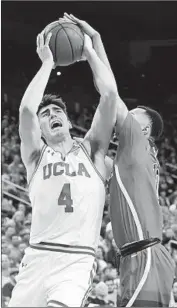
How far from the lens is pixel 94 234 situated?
11.2ft

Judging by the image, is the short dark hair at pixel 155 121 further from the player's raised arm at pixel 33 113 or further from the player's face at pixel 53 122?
the player's raised arm at pixel 33 113

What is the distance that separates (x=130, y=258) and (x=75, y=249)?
30cm

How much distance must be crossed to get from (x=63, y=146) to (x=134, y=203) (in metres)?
0.54

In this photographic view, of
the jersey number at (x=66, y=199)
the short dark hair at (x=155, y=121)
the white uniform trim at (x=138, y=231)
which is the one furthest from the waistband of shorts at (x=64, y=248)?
the short dark hair at (x=155, y=121)

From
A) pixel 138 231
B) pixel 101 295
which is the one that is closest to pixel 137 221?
pixel 138 231

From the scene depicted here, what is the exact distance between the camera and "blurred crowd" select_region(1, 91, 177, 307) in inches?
258

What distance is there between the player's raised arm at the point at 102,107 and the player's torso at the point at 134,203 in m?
0.15

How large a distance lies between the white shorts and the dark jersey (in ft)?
0.90

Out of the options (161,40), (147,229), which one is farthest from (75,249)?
(161,40)

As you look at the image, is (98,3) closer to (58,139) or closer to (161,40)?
(161,40)

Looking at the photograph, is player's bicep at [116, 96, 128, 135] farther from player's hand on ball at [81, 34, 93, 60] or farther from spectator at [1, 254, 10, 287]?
spectator at [1, 254, 10, 287]

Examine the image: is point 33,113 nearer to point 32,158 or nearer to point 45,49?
point 32,158

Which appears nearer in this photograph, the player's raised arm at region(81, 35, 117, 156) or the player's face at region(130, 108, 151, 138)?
the player's raised arm at region(81, 35, 117, 156)

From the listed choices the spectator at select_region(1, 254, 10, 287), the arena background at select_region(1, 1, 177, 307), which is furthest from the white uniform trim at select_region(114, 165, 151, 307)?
the spectator at select_region(1, 254, 10, 287)
